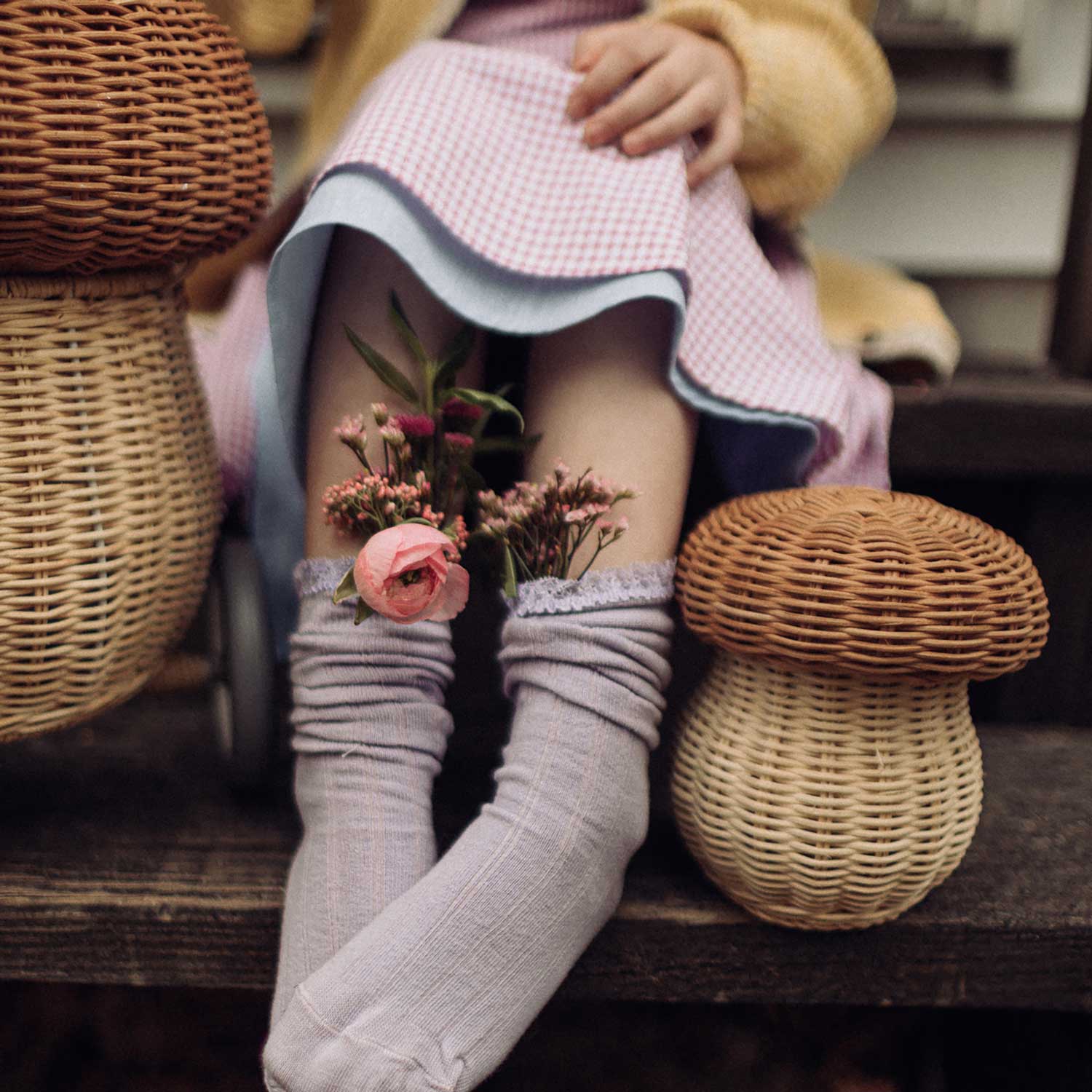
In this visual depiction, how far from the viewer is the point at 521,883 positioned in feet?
1.68

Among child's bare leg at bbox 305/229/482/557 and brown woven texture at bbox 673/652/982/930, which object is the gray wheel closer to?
child's bare leg at bbox 305/229/482/557

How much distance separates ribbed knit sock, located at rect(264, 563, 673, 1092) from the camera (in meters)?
0.47

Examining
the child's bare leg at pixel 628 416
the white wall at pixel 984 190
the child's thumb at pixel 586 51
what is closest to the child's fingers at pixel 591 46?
the child's thumb at pixel 586 51

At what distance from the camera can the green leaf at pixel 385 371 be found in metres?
0.57

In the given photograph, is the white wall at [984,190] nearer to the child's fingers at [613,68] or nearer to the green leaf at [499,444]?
the child's fingers at [613,68]

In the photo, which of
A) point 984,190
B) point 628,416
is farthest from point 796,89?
point 984,190

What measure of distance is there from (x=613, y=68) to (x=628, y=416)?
0.69 ft

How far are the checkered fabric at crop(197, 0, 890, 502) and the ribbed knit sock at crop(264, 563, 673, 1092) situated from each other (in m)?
0.15

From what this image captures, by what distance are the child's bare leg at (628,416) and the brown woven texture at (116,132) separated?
0.69ft

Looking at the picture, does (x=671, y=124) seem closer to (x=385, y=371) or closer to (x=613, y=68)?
(x=613, y=68)

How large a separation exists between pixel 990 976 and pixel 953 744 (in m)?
0.15

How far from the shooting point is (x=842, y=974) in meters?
0.58

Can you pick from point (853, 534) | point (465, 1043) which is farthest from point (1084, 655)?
point (465, 1043)

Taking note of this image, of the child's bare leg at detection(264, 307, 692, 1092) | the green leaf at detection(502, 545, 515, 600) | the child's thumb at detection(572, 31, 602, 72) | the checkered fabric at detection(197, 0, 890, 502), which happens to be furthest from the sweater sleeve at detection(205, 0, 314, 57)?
the green leaf at detection(502, 545, 515, 600)
